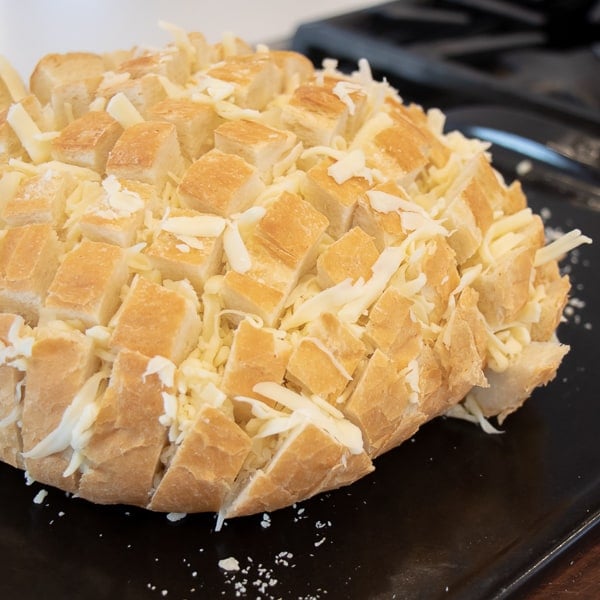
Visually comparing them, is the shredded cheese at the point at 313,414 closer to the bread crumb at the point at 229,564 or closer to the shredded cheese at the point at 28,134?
the bread crumb at the point at 229,564

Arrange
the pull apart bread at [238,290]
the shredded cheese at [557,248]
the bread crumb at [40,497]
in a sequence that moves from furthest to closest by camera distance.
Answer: the shredded cheese at [557,248] → the bread crumb at [40,497] → the pull apart bread at [238,290]

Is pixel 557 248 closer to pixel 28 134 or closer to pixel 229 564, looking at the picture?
pixel 229 564

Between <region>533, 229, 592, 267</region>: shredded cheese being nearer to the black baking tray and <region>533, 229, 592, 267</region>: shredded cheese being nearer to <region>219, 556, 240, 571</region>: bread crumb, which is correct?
the black baking tray

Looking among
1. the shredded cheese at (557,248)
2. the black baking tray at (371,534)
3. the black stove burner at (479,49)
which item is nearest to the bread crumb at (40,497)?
the black baking tray at (371,534)

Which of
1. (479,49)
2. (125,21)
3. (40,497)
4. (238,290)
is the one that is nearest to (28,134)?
(238,290)

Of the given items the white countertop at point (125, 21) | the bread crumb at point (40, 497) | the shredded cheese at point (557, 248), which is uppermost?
the shredded cheese at point (557, 248)

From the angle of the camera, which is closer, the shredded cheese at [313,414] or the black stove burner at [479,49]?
the shredded cheese at [313,414]
